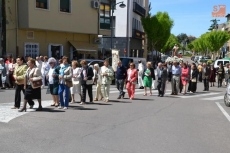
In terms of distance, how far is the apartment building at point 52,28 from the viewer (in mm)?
28797

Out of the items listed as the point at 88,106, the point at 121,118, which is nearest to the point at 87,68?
A: the point at 88,106

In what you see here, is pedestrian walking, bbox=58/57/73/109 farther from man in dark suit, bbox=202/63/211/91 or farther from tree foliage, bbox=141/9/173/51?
tree foliage, bbox=141/9/173/51

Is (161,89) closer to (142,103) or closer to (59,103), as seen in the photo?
(142,103)

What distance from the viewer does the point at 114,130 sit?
30.6ft

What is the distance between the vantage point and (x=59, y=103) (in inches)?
524


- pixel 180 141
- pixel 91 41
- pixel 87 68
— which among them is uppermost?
pixel 91 41

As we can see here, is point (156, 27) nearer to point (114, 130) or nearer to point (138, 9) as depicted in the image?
point (138, 9)

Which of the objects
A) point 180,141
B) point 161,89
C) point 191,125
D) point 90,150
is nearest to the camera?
point 90,150

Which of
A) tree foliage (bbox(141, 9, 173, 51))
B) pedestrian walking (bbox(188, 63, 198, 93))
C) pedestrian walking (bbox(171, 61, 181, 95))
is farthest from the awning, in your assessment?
tree foliage (bbox(141, 9, 173, 51))

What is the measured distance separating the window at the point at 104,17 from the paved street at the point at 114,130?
28.2 m

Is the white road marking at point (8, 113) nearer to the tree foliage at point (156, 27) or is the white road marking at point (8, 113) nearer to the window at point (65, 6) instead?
the window at point (65, 6)

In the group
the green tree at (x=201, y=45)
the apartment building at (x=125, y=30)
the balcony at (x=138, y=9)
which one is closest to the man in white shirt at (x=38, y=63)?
the apartment building at (x=125, y=30)

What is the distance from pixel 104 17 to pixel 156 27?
16.5 m

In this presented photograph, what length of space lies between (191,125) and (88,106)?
4.55 meters
